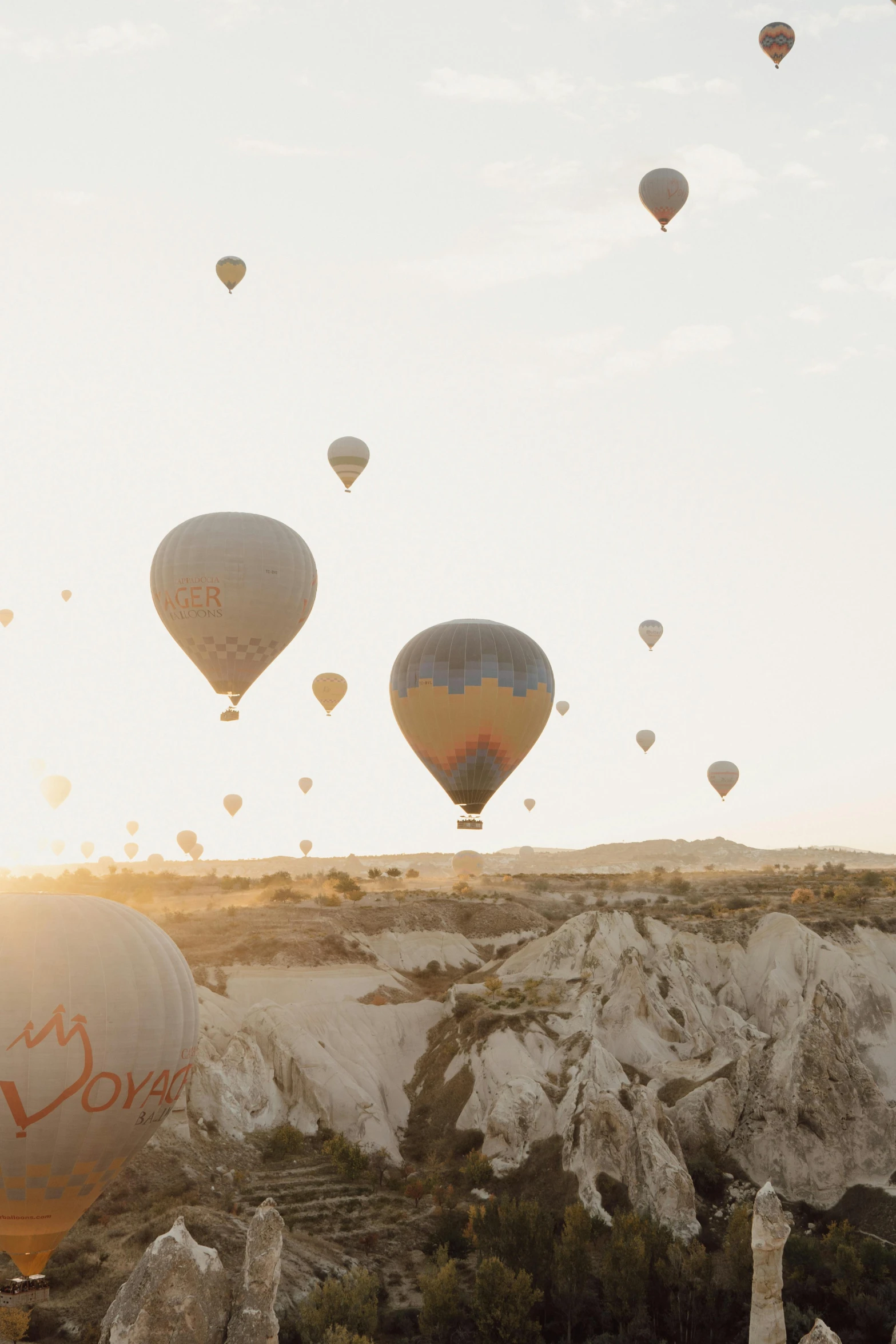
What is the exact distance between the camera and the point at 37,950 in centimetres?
3494

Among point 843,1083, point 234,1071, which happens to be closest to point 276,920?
point 234,1071

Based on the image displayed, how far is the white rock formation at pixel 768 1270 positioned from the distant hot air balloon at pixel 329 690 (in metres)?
65.5

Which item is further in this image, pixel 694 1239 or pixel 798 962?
pixel 798 962

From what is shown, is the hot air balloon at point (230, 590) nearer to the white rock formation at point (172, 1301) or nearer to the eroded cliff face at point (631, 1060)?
the eroded cliff face at point (631, 1060)

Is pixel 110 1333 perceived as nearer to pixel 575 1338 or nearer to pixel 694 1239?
pixel 575 1338

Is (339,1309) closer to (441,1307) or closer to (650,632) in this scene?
(441,1307)

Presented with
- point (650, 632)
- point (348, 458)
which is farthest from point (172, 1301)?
point (650, 632)

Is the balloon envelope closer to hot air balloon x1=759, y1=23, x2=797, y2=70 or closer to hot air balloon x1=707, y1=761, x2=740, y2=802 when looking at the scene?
hot air balloon x1=707, y1=761, x2=740, y2=802

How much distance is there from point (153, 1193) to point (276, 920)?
111 ft

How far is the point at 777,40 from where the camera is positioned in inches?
2638

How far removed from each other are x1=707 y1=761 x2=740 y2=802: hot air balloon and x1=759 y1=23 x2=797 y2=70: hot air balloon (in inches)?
3041

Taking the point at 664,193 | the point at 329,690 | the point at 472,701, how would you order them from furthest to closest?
the point at 329,690
the point at 664,193
the point at 472,701

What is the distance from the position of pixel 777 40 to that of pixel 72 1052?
63100 millimetres

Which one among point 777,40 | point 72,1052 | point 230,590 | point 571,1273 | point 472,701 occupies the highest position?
point 777,40
